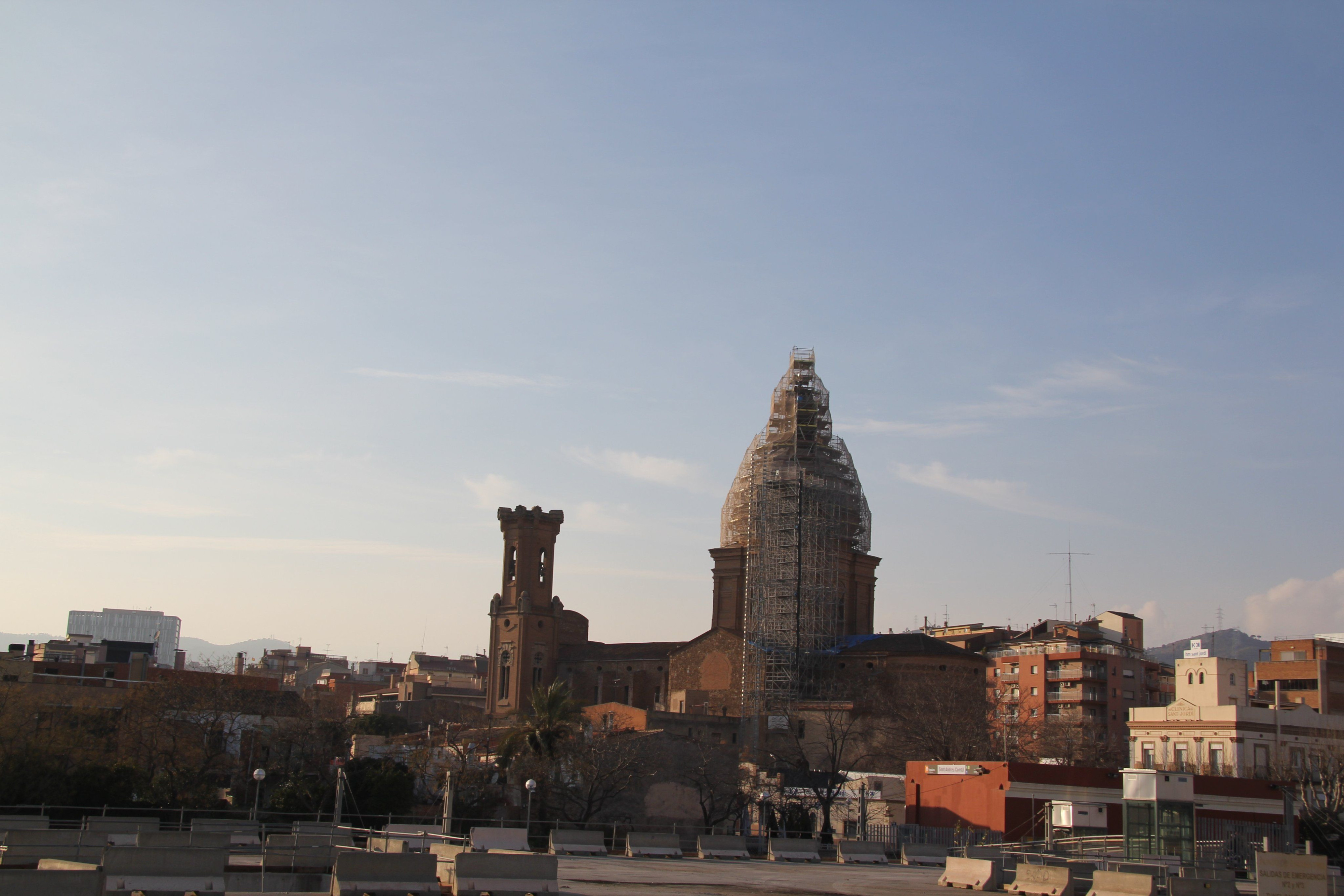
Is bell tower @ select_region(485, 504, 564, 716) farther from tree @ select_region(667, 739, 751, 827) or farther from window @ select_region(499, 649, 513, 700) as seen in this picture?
tree @ select_region(667, 739, 751, 827)

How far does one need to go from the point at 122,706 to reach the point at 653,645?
37956 millimetres

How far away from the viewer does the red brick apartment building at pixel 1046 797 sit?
46.8m

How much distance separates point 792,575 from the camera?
265ft

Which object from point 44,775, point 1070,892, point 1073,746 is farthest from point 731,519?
point 1070,892

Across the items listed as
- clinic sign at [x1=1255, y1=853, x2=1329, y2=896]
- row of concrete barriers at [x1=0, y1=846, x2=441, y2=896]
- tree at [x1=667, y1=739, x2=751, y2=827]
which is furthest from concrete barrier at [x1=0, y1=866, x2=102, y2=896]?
tree at [x1=667, y1=739, x2=751, y2=827]

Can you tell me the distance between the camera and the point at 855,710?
73625 millimetres

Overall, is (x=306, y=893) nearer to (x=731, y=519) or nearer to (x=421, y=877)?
(x=421, y=877)

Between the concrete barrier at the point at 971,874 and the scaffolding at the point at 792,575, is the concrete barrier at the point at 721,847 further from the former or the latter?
the scaffolding at the point at 792,575

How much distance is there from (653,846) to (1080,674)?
2151 inches

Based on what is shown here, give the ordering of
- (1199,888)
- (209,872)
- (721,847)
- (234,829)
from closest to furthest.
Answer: (209,872) → (1199,888) → (234,829) → (721,847)

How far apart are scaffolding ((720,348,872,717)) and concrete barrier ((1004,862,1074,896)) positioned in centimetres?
4824

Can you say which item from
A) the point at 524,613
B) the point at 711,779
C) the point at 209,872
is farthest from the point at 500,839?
the point at 524,613

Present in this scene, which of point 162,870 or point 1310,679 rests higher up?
point 1310,679

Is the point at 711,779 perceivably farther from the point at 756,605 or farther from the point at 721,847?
the point at 721,847
